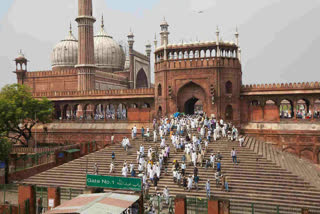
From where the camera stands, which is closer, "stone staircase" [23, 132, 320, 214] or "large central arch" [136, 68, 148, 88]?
"stone staircase" [23, 132, 320, 214]

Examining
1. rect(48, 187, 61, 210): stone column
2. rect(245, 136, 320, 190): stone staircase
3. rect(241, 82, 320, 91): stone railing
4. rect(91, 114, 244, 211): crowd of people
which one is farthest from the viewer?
rect(241, 82, 320, 91): stone railing

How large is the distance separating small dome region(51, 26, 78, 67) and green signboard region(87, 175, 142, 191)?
31518mm

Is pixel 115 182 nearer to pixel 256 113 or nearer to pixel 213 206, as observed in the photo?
pixel 213 206

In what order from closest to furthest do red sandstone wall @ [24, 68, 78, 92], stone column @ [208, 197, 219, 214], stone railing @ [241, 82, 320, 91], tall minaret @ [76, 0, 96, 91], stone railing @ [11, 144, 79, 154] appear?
stone column @ [208, 197, 219, 214]
stone railing @ [11, 144, 79, 154]
stone railing @ [241, 82, 320, 91]
tall minaret @ [76, 0, 96, 91]
red sandstone wall @ [24, 68, 78, 92]

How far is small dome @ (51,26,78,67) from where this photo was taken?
40250mm

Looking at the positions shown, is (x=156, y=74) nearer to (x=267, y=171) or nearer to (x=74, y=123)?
(x=74, y=123)

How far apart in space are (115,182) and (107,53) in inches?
1241

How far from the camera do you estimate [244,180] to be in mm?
15344

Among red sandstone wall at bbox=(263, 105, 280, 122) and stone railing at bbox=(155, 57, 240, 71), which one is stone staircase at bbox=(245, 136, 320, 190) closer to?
red sandstone wall at bbox=(263, 105, 280, 122)

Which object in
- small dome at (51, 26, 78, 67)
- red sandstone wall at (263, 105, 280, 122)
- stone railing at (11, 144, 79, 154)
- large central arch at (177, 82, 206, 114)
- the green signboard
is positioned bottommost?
stone railing at (11, 144, 79, 154)

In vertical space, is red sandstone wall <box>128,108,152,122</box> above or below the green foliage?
above

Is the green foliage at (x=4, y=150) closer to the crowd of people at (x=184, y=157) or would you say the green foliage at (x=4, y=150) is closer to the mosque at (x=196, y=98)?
the crowd of people at (x=184, y=157)

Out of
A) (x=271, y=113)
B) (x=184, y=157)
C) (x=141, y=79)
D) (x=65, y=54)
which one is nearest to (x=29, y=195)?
(x=184, y=157)

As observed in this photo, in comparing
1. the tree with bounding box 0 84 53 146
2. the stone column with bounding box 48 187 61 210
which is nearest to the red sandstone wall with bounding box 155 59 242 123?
the tree with bounding box 0 84 53 146
